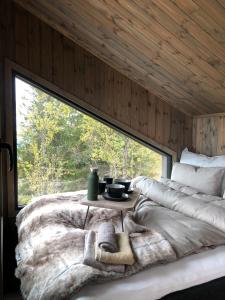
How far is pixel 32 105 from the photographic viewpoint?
8.97 feet

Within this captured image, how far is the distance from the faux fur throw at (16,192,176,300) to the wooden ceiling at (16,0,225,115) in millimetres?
1376

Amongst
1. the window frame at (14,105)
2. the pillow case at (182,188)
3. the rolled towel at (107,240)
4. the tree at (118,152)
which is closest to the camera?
the rolled towel at (107,240)

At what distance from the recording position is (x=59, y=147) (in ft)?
9.51

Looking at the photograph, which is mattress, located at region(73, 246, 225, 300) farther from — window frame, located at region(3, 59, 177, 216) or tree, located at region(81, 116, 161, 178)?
tree, located at region(81, 116, 161, 178)

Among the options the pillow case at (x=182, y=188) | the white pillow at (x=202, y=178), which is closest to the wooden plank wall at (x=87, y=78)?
the white pillow at (x=202, y=178)

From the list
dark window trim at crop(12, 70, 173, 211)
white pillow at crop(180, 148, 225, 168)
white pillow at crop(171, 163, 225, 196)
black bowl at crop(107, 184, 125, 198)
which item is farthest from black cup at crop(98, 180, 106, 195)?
white pillow at crop(180, 148, 225, 168)

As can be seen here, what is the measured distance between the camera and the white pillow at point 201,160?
2643 millimetres

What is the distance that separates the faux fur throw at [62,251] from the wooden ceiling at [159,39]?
4.51 feet

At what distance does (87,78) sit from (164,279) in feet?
7.34

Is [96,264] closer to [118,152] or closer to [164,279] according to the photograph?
[164,279]

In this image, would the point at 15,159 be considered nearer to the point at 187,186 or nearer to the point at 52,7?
the point at 52,7

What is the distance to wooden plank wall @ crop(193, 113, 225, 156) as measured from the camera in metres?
2.92

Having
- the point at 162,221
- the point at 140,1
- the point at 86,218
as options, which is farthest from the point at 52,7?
the point at 162,221

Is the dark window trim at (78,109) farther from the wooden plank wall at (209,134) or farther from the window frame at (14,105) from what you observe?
the wooden plank wall at (209,134)
